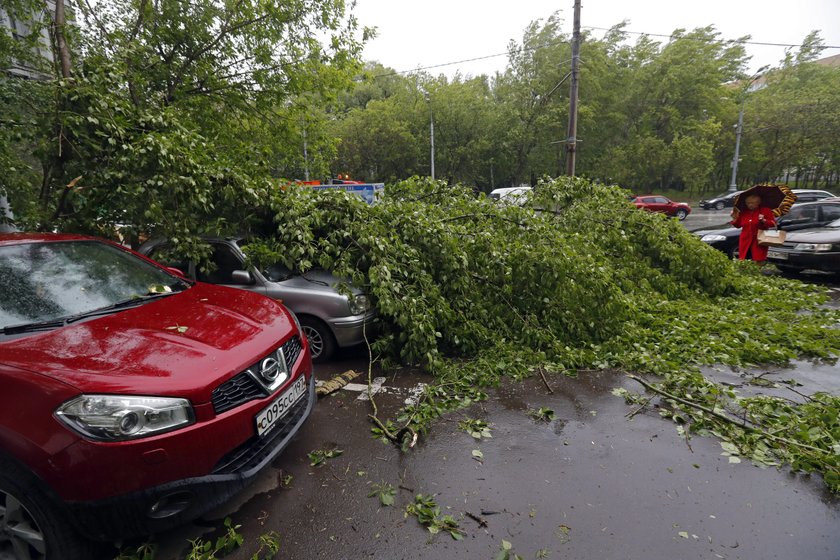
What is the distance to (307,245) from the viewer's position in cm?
473

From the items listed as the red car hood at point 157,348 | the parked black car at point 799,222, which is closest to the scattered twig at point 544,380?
the red car hood at point 157,348

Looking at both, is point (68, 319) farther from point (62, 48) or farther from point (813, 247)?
point (813, 247)

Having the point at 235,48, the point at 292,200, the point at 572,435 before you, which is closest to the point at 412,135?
the point at 235,48

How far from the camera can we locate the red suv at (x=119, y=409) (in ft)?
6.26

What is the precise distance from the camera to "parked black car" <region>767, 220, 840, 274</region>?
744 centimetres

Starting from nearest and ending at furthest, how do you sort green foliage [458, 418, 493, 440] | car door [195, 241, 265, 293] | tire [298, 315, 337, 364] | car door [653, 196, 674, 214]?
green foliage [458, 418, 493, 440], tire [298, 315, 337, 364], car door [195, 241, 265, 293], car door [653, 196, 674, 214]

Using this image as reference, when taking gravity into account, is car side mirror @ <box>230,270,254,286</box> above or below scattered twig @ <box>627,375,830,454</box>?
above

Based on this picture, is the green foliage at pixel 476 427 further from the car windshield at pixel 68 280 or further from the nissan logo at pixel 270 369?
the car windshield at pixel 68 280

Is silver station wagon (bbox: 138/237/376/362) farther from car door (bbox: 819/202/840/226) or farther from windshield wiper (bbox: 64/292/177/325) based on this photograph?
car door (bbox: 819/202/840/226)

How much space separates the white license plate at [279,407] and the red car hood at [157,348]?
0.30m

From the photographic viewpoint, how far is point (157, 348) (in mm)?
2324

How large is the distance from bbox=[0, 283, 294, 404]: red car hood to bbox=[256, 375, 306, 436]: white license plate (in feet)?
0.97

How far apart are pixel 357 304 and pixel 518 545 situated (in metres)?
2.86

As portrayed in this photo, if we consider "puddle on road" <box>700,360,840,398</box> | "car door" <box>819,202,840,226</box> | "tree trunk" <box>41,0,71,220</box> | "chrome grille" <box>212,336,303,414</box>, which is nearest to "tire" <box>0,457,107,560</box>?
"chrome grille" <box>212,336,303,414</box>
